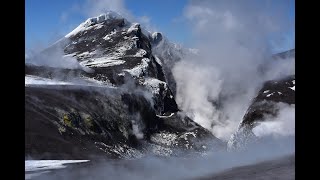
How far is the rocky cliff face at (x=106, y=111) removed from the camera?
232ft

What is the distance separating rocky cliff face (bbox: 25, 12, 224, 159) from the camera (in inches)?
2781

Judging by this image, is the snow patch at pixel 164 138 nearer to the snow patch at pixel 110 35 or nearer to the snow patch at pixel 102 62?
the snow patch at pixel 102 62

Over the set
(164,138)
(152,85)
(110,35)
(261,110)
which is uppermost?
(110,35)

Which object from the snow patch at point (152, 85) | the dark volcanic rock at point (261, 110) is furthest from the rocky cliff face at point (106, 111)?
the dark volcanic rock at point (261, 110)

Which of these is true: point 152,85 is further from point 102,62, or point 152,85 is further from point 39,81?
point 39,81

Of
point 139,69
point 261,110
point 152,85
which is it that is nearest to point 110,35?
point 139,69

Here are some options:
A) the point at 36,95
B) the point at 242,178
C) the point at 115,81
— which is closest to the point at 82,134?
the point at 36,95

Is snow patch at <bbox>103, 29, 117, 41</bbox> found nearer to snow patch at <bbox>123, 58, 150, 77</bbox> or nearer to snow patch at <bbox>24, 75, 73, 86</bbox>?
snow patch at <bbox>123, 58, 150, 77</bbox>

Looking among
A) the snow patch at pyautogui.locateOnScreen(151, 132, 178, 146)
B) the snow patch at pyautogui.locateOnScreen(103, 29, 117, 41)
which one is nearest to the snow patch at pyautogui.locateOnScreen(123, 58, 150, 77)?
the snow patch at pyautogui.locateOnScreen(151, 132, 178, 146)

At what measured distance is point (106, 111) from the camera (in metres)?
102

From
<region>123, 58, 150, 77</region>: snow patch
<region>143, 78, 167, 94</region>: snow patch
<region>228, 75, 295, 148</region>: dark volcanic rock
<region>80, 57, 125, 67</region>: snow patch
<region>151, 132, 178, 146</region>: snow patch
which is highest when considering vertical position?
<region>80, 57, 125, 67</region>: snow patch

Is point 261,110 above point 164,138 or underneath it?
above
